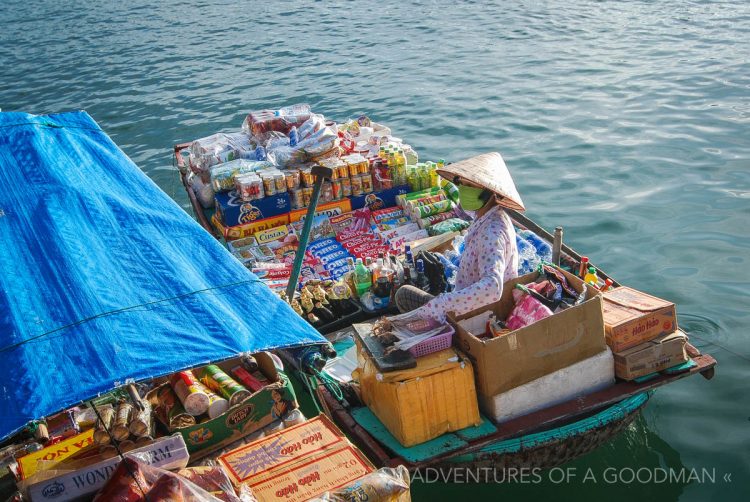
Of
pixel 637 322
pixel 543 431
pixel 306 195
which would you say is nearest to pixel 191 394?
pixel 543 431

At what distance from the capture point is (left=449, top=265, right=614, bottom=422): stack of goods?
480 centimetres

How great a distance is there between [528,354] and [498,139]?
7.83m

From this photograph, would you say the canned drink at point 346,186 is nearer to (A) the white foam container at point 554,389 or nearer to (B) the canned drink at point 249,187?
(B) the canned drink at point 249,187

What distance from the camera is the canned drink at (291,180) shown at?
7898 mm

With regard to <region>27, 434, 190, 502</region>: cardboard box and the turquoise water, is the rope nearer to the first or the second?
<region>27, 434, 190, 502</region>: cardboard box

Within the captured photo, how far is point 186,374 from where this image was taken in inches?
190

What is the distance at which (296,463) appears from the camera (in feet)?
13.4

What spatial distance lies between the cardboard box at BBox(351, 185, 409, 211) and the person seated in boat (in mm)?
2845

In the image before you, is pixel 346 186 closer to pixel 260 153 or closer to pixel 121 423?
pixel 260 153

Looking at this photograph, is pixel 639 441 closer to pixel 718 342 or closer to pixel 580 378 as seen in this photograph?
pixel 580 378

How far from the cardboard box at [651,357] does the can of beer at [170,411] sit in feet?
10.1

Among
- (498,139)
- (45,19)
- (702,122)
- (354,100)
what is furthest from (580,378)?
(45,19)

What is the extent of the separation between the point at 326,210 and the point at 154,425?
402 centimetres

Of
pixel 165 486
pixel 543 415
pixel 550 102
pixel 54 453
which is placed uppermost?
pixel 165 486
